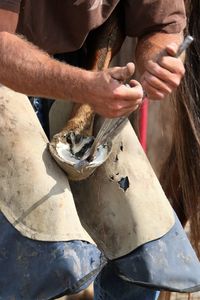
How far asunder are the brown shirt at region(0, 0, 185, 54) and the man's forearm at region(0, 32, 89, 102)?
18 cm

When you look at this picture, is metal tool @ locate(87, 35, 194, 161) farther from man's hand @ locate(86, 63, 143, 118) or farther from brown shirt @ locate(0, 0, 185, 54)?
brown shirt @ locate(0, 0, 185, 54)

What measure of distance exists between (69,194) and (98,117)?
30 cm

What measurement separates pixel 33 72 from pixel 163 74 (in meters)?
0.31

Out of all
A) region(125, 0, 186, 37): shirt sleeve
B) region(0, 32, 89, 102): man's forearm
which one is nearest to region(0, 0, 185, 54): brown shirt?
region(125, 0, 186, 37): shirt sleeve

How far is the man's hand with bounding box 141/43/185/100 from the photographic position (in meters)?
2.27

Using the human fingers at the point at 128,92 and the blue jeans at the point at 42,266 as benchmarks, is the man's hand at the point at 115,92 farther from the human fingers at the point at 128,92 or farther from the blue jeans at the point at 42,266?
the blue jeans at the point at 42,266

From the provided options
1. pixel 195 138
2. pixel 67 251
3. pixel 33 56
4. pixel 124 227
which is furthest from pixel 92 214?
pixel 195 138

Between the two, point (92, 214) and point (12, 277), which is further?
point (92, 214)

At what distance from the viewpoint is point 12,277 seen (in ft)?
7.74

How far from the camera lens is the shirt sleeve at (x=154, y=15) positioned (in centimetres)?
268

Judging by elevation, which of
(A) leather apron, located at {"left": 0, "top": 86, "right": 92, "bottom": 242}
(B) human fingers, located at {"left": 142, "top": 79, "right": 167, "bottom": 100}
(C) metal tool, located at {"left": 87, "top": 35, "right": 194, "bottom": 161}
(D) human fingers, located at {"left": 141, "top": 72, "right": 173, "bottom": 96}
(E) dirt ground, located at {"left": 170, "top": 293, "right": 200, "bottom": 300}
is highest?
(D) human fingers, located at {"left": 141, "top": 72, "right": 173, "bottom": 96}

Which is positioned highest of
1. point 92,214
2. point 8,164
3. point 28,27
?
point 28,27

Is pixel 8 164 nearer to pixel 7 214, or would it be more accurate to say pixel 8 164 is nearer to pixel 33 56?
pixel 7 214

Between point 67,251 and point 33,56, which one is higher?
point 33,56
